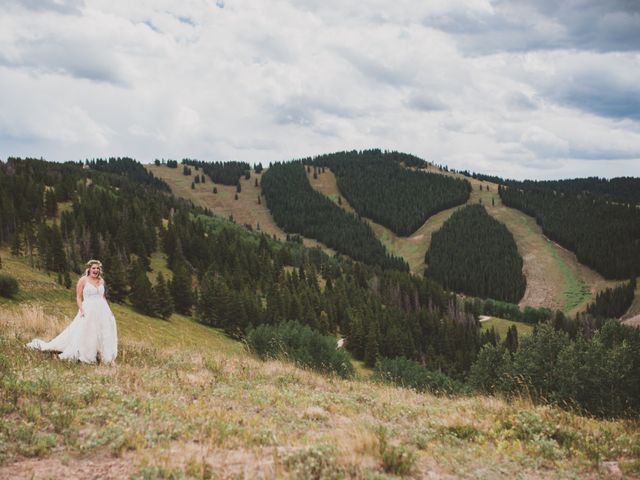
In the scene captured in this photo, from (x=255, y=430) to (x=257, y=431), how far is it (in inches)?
1.8

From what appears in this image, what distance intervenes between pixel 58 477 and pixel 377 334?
92.9 metres

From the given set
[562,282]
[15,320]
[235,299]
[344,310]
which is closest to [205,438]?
[15,320]

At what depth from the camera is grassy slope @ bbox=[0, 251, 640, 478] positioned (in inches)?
265

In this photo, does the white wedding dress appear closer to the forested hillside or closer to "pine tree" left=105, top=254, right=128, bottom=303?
the forested hillside

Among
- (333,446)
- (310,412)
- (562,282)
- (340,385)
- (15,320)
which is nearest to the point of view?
(333,446)

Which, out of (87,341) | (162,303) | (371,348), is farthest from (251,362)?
(371,348)

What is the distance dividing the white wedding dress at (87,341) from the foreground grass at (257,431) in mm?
640

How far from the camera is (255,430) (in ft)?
27.3

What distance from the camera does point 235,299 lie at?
83438mm

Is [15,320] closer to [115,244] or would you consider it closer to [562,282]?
[115,244]

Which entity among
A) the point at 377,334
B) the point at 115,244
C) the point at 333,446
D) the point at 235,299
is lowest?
the point at 377,334

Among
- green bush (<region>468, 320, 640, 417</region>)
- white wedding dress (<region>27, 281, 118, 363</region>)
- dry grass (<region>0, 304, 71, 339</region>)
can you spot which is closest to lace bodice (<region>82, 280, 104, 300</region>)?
white wedding dress (<region>27, 281, 118, 363</region>)

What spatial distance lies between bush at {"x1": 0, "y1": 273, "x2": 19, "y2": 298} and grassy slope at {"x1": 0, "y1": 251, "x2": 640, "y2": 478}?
130 ft

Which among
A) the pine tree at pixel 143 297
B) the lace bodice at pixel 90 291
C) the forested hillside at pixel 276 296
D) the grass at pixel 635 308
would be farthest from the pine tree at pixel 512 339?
the lace bodice at pixel 90 291
